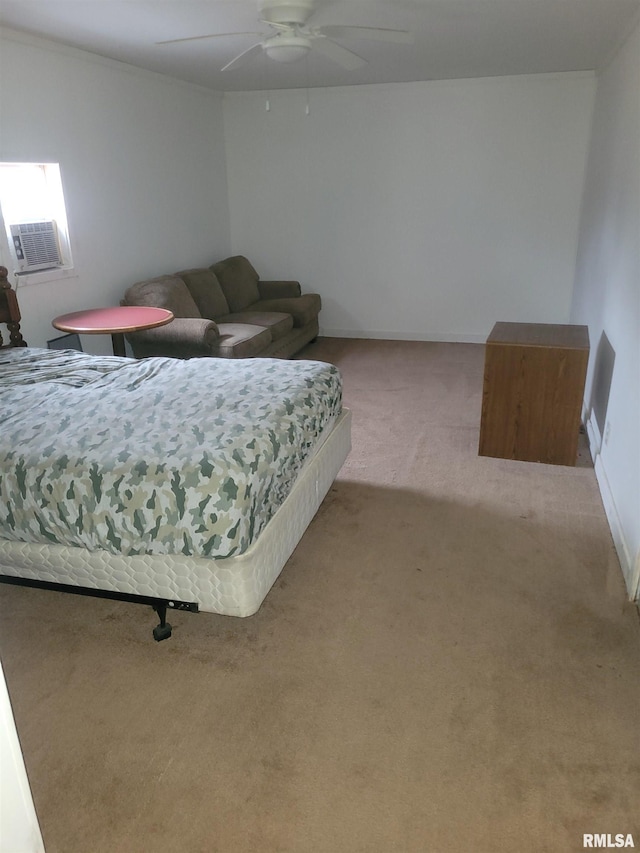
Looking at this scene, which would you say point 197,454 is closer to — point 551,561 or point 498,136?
point 551,561

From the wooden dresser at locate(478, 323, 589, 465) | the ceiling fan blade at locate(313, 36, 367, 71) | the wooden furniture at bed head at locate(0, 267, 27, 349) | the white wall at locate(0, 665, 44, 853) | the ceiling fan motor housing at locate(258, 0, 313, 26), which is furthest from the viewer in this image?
the ceiling fan blade at locate(313, 36, 367, 71)

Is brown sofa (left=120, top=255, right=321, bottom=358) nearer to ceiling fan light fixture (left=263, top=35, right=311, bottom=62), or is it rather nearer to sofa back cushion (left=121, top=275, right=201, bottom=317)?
sofa back cushion (left=121, top=275, right=201, bottom=317)

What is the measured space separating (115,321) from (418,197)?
3.32 meters

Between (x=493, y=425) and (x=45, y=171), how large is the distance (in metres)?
3.26

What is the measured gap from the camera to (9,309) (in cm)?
352

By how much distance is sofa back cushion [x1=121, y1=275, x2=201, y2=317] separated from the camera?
4.45m

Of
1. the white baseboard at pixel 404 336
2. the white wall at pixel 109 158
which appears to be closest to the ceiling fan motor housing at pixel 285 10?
the white wall at pixel 109 158

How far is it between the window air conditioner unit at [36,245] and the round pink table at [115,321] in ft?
1.17

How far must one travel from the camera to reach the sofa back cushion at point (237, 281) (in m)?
5.60

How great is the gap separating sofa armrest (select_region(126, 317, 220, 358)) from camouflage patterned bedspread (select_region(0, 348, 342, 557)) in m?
1.57

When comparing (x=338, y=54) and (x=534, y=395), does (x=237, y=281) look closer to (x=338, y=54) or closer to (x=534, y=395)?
(x=338, y=54)

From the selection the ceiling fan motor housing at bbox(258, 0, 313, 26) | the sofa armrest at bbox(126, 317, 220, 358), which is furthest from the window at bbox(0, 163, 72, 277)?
the ceiling fan motor housing at bbox(258, 0, 313, 26)

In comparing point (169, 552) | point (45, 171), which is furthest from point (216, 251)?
point (169, 552)

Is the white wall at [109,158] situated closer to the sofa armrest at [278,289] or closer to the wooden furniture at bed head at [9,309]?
the wooden furniture at bed head at [9,309]
